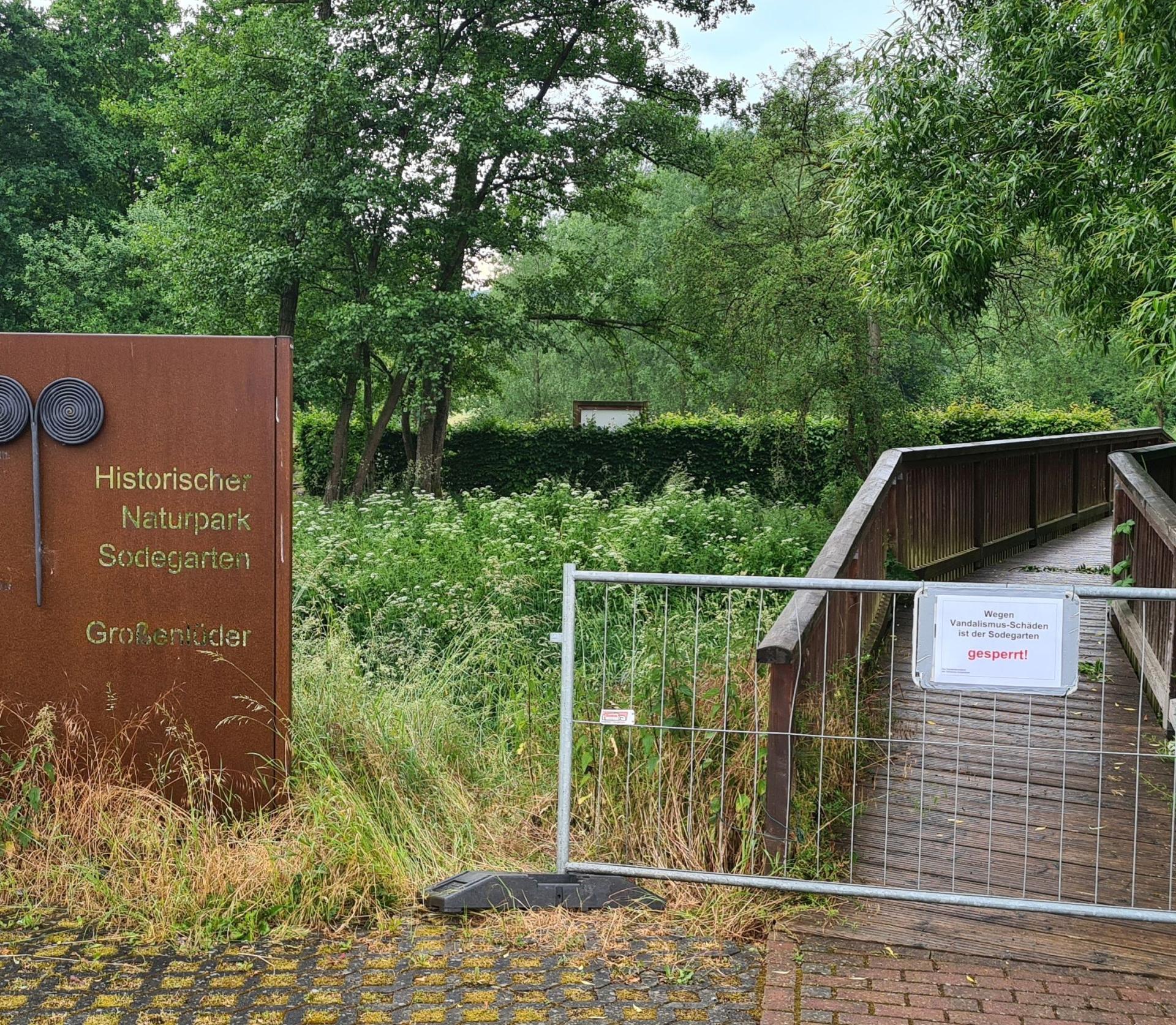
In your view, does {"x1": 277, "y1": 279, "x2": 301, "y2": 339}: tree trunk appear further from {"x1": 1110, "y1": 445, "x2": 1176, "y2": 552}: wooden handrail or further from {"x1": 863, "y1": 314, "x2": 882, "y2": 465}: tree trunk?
{"x1": 1110, "y1": 445, "x2": 1176, "y2": 552}: wooden handrail

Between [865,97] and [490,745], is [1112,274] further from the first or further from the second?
[490,745]

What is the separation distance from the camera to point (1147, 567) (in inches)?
317

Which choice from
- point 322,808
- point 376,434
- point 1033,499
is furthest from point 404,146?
point 322,808

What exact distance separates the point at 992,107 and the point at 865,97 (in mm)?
1224

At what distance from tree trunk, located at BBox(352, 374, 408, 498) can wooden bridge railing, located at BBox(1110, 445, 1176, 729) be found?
16510 millimetres

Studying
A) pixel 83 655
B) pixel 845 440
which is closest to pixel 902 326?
pixel 845 440

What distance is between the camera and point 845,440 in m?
20.6

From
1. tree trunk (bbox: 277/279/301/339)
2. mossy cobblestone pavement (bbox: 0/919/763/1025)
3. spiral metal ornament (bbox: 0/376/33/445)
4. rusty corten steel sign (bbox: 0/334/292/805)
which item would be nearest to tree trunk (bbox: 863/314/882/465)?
tree trunk (bbox: 277/279/301/339)

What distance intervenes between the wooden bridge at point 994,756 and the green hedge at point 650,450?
14526 mm

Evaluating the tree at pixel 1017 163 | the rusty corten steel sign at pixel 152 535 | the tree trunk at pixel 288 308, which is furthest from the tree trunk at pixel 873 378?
the rusty corten steel sign at pixel 152 535

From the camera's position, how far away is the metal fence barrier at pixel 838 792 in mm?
4613

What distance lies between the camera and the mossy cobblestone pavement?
3.85 metres

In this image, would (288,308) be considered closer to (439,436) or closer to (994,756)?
(439,436)

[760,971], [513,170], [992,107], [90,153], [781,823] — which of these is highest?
[90,153]
